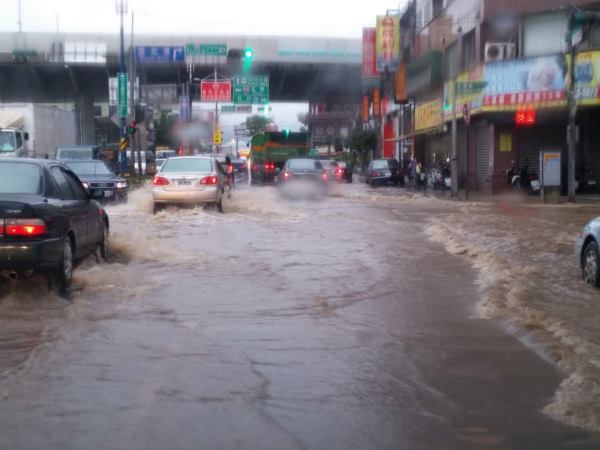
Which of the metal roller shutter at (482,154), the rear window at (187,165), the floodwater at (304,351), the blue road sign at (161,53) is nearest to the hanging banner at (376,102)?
the blue road sign at (161,53)

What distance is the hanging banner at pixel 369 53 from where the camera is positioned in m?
49.2

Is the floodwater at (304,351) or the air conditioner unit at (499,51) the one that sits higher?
the air conditioner unit at (499,51)

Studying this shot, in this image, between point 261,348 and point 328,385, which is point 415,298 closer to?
point 261,348

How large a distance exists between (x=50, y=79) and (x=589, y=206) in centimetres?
4557

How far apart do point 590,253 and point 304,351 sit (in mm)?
4784

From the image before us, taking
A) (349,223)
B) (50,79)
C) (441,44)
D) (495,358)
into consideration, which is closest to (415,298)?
(495,358)

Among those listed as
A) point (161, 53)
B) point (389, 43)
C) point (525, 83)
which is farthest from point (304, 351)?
point (161, 53)

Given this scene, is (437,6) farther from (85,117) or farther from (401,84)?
(85,117)

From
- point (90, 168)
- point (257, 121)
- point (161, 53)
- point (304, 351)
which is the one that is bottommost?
point (304, 351)

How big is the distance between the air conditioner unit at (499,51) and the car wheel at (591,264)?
21.0 meters

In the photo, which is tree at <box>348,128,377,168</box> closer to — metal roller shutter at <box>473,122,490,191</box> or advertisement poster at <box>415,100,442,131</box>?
advertisement poster at <box>415,100,442,131</box>

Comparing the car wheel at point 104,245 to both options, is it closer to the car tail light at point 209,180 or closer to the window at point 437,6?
the car tail light at point 209,180

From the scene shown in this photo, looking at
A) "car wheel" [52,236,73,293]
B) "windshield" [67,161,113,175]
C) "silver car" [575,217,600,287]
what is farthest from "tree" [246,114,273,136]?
"car wheel" [52,236,73,293]

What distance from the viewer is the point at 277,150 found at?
4328 cm
